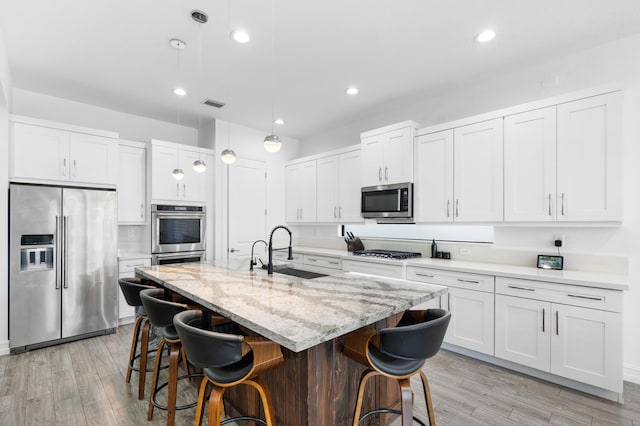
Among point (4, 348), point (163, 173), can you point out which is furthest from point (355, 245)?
point (4, 348)

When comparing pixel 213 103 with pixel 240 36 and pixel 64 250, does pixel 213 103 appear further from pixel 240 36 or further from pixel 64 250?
pixel 64 250

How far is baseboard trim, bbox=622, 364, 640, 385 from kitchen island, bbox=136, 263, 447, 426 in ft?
6.90

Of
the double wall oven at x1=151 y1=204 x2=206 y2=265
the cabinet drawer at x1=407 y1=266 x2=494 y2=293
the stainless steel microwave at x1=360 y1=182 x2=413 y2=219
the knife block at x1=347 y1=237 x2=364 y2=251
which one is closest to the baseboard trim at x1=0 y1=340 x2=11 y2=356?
the double wall oven at x1=151 y1=204 x2=206 y2=265

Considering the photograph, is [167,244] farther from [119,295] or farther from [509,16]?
[509,16]

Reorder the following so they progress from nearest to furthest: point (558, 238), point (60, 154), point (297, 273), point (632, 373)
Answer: point (632, 373) < point (297, 273) < point (558, 238) < point (60, 154)

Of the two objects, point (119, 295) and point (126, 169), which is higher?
point (126, 169)

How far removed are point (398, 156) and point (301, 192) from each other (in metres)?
2.10

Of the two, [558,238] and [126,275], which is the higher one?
[558,238]

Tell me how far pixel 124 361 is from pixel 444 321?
121 inches

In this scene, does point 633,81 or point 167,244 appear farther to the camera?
point 167,244

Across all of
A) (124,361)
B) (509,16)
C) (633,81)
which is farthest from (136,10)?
(633,81)

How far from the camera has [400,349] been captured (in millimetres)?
1465

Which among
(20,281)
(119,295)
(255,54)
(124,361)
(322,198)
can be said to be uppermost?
A: (255,54)

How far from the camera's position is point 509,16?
2.41 meters
